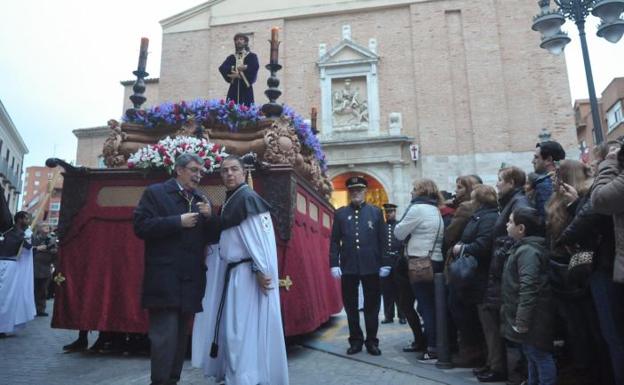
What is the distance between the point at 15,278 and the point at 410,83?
1678 cm

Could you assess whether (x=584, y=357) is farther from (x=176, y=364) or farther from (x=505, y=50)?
(x=505, y=50)

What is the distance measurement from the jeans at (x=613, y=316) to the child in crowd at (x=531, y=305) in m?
0.36

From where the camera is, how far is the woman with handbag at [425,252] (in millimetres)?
5117

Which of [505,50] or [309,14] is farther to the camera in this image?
[309,14]

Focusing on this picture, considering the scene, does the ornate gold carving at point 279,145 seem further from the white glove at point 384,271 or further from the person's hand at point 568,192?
the person's hand at point 568,192

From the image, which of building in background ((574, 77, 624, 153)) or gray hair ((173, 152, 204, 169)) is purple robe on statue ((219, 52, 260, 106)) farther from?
building in background ((574, 77, 624, 153))

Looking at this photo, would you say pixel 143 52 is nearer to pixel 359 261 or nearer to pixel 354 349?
pixel 359 261

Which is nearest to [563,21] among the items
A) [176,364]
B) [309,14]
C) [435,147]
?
[176,364]

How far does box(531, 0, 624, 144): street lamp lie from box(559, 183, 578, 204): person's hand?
4.86 meters

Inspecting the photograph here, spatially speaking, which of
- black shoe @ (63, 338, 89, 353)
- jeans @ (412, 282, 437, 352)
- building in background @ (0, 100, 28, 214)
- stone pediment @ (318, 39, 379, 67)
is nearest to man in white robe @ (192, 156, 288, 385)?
jeans @ (412, 282, 437, 352)

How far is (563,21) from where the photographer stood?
8.80 metres

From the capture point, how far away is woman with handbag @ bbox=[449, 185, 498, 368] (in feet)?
14.3

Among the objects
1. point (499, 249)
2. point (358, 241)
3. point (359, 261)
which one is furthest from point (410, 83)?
point (499, 249)

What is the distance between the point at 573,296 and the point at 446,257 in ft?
5.11
